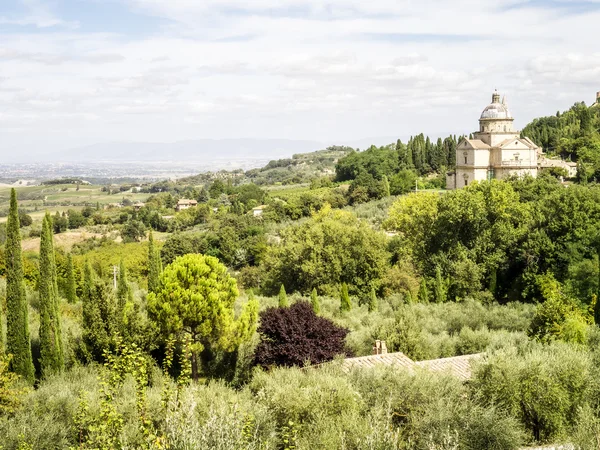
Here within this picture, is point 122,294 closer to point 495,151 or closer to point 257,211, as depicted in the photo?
point 495,151

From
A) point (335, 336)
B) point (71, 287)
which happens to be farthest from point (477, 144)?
point (335, 336)

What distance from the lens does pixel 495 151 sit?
56438 millimetres

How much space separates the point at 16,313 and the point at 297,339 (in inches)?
326

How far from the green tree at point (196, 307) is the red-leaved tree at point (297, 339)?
831 mm

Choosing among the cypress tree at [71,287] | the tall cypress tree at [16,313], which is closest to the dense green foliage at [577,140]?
the cypress tree at [71,287]

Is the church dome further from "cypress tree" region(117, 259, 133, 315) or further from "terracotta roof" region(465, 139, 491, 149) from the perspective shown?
"cypress tree" region(117, 259, 133, 315)

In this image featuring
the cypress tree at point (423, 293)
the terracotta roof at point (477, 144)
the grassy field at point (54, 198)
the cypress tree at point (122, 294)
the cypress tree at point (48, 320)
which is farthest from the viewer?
the grassy field at point (54, 198)

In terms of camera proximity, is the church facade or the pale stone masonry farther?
the church facade

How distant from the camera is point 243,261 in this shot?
4841cm

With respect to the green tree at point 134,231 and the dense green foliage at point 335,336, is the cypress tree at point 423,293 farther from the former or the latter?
the green tree at point 134,231

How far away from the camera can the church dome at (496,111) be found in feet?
188

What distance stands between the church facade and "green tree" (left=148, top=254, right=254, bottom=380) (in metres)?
41.0

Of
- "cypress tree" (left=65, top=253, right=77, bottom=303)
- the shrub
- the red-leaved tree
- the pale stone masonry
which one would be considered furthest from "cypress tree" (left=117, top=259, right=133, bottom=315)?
the shrub

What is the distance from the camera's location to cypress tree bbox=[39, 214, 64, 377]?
18266 millimetres
